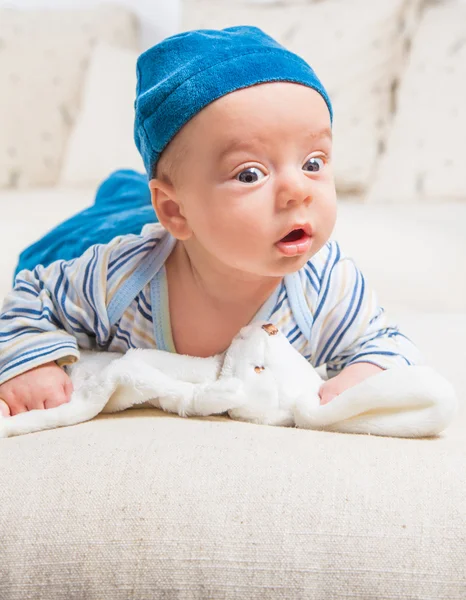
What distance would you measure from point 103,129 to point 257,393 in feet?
6.08

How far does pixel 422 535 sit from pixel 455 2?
2169 mm

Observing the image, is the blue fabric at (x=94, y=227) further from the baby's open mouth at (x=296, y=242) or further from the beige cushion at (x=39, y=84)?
the beige cushion at (x=39, y=84)

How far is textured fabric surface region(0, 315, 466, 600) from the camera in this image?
0.68 metres

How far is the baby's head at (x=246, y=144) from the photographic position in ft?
2.89

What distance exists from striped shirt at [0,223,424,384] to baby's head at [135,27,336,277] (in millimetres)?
147

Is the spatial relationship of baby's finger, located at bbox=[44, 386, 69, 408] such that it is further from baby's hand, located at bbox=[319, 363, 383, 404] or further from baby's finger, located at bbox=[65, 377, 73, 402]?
baby's hand, located at bbox=[319, 363, 383, 404]

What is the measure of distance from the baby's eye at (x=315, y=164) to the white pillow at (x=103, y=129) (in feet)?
5.58

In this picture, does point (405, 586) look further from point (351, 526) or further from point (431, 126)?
point (431, 126)

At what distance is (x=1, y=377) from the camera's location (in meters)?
1.03

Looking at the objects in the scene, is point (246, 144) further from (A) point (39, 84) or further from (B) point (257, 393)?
(A) point (39, 84)

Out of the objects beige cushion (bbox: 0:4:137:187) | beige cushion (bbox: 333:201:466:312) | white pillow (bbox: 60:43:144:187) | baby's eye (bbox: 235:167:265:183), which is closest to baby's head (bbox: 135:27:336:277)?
baby's eye (bbox: 235:167:265:183)

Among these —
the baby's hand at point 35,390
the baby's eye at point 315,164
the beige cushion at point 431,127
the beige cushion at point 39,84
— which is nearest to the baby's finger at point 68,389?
the baby's hand at point 35,390

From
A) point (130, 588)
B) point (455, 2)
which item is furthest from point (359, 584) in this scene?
point (455, 2)

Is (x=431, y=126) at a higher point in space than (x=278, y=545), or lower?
lower
